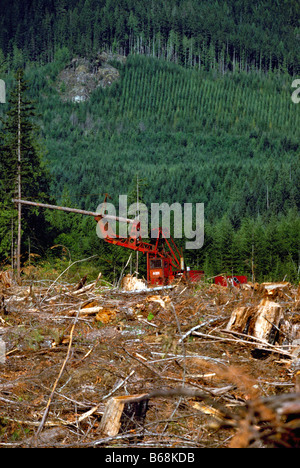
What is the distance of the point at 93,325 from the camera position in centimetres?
682

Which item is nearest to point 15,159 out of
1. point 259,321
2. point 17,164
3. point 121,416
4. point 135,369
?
point 17,164

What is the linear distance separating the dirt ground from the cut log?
0.03 metres

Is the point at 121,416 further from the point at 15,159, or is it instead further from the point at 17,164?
the point at 15,159

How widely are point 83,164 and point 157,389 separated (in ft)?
571

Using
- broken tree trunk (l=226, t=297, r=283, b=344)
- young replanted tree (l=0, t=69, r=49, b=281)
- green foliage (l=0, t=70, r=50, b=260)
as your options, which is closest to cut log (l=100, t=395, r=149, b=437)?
broken tree trunk (l=226, t=297, r=283, b=344)

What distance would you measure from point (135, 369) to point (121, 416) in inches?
44.4

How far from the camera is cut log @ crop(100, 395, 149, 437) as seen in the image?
3.98 meters

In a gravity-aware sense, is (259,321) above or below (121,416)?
above

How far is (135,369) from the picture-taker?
5156 mm

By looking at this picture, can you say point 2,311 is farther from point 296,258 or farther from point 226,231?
point 296,258

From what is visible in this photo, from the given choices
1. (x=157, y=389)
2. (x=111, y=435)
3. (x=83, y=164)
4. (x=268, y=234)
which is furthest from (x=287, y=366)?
(x=83, y=164)

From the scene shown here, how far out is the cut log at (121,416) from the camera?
13.1ft

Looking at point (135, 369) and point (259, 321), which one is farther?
point (259, 321)

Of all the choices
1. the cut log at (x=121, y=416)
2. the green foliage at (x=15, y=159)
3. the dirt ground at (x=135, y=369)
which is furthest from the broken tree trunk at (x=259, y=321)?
the green foliage at (x=15, y=159)
